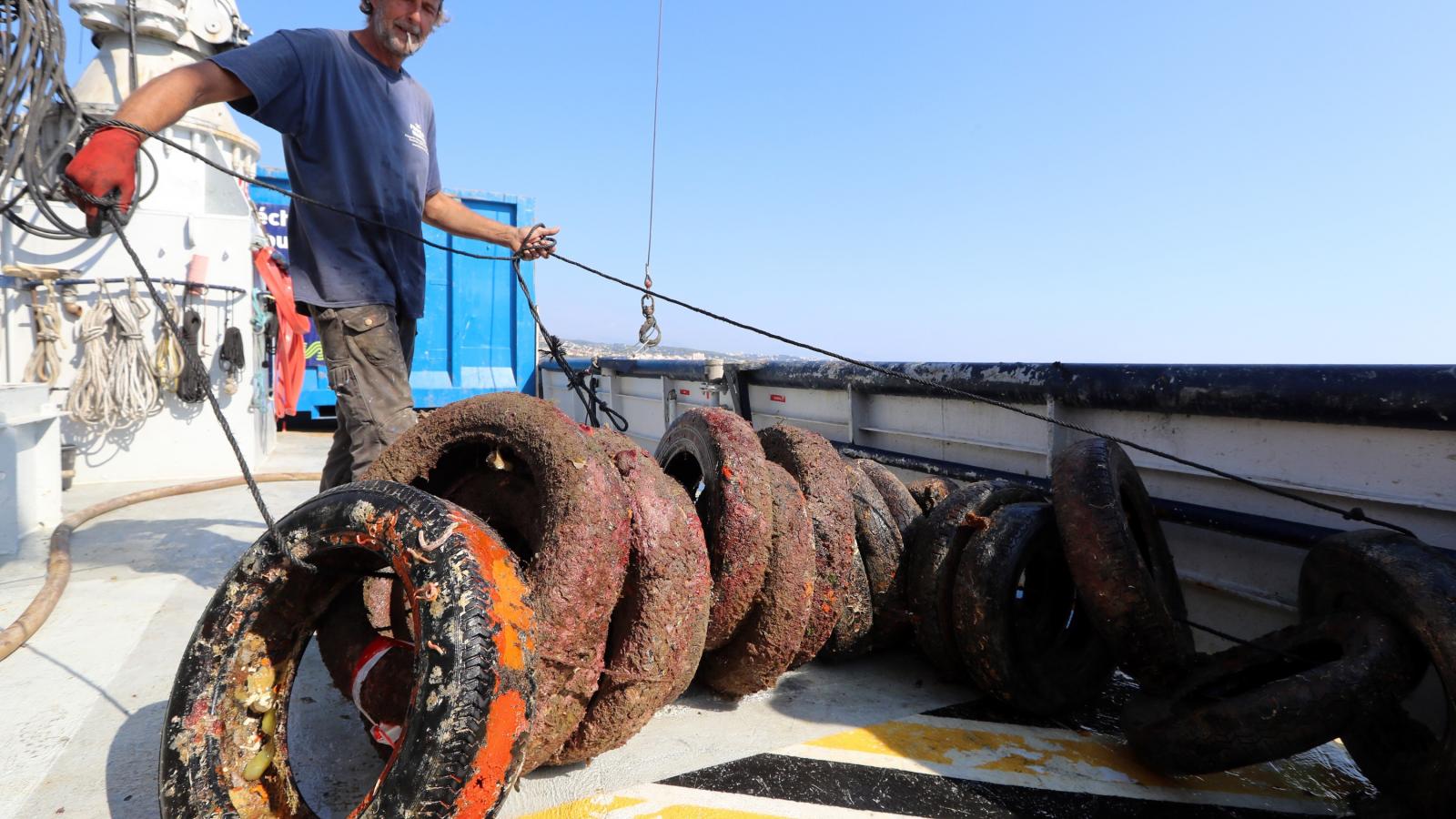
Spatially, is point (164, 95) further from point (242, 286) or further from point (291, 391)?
point (291, 391)

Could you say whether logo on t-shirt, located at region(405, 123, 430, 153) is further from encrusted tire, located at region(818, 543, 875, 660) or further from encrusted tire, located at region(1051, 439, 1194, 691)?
encrusted tire, located at region(1051, 439, 1194, 691)

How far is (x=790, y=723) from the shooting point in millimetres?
2270

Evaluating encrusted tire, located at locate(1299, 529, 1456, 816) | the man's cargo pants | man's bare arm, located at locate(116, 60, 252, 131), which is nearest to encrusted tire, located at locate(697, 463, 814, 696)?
encrusted tire, located at locate(1299, 529, 1456, 816)

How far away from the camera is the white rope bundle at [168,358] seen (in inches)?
214

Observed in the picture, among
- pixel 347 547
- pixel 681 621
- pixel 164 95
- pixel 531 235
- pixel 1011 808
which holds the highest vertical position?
pixel 164 95

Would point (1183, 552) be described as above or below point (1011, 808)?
above

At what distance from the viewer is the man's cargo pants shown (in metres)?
2.86

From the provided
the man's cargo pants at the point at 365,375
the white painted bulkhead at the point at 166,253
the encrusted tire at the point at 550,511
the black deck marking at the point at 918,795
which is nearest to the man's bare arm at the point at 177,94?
the man's cargo pants at the point at 365,375

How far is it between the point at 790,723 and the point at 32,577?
321 cm

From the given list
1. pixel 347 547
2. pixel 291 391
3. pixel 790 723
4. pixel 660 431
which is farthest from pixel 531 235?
pixel 291 391

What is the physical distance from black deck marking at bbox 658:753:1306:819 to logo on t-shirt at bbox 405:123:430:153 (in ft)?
8.34

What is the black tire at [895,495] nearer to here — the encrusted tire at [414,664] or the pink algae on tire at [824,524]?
the pink algae on tire at [824,524]

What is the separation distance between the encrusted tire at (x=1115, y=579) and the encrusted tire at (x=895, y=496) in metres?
0.70

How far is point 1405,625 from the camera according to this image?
182 centimetres
